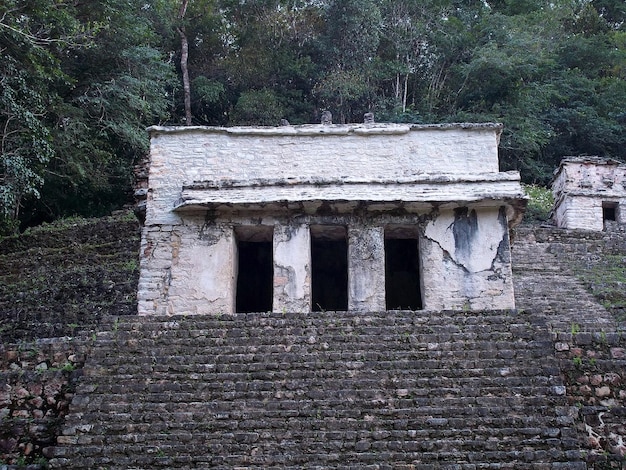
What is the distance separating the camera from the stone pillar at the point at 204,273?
37.8 ft

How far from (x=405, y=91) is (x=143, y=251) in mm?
18025

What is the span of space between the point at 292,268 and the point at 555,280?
19.7 feet

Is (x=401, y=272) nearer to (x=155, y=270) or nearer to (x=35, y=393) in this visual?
(x=155, y=270)

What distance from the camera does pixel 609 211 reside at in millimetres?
22594

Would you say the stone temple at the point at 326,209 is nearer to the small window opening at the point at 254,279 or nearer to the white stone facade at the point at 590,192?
the small window opening at the point at 254,279

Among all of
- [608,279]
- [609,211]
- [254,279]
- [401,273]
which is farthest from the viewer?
[609,211]

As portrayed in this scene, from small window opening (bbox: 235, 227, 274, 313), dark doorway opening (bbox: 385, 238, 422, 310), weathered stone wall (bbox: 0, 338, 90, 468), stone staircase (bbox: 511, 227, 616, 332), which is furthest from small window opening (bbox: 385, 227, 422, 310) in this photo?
weathered stone wall (bbox: 0, 338, 90, 468)

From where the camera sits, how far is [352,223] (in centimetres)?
1200

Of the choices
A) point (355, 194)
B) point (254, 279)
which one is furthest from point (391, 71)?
point (355, 194)

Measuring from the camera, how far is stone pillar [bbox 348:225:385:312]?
38.0ft

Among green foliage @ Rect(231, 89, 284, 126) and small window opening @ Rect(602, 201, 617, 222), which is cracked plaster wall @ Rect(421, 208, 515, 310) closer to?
small window opening @ Rect(602, 201, 617, 222)

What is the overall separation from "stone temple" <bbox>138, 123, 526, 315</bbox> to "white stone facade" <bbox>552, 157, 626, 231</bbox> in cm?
996

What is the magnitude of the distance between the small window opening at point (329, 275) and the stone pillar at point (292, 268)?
1.61 m

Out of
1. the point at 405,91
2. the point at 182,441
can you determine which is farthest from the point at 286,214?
the point at 405,91
